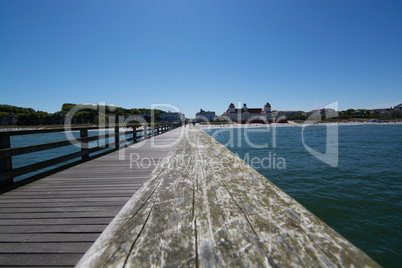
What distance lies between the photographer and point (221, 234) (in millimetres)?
1119

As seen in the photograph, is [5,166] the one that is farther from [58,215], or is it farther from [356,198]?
[356,198]

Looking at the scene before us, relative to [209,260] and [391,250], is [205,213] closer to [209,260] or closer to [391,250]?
[209,260]

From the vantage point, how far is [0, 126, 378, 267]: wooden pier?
94 cm

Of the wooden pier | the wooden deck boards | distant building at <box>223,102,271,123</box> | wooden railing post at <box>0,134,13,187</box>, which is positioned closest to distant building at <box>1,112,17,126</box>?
distant building at <box>223,102,271,123</box>

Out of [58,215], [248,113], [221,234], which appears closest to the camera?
[221,234]

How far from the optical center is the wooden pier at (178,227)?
94 centimetres

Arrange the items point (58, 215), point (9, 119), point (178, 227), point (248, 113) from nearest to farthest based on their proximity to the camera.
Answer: point (178, 227)
point (58, 215)
point (9, 119)
point (248, 113)

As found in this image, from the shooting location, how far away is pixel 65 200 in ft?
9.05

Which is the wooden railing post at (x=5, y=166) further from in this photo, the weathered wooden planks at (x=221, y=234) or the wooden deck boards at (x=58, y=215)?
the weathered wooden planks at (x=221, y=234)

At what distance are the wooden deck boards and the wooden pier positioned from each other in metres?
0.01

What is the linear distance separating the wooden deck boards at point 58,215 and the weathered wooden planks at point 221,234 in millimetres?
724

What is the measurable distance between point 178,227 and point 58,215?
74.5 inches

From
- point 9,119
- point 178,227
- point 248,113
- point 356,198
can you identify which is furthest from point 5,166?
point 9,119

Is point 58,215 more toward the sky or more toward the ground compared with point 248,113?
more toward the ground
